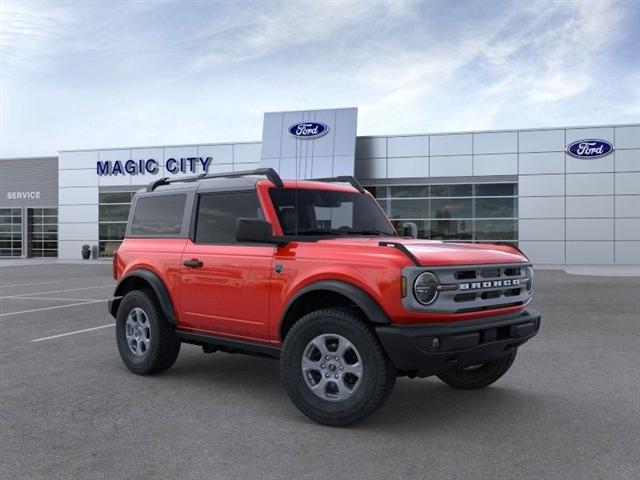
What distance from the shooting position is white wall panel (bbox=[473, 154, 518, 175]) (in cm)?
2912

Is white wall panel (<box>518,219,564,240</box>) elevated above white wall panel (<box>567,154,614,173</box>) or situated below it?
below

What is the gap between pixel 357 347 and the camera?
451cm

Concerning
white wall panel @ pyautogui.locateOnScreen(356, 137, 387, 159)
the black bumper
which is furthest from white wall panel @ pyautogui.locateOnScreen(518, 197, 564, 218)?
the black bumper

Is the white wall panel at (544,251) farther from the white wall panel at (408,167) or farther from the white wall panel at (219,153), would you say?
the white wall panel at (219,153)

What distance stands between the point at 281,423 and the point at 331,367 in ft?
1.93

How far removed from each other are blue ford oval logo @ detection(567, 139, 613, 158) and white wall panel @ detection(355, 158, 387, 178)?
8.64m

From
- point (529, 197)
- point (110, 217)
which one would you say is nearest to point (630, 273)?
point (529, 197)

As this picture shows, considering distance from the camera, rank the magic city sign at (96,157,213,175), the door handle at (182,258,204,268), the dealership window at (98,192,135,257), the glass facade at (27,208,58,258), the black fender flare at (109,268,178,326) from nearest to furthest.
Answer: the door handle at (182,258,204,268), the black fender flare at (109,268,178,326), the magic city sign at (96,157,213,175), the dealership window at (98,192,135,257), the glass facade at (27,208,58,258)

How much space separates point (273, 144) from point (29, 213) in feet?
60.6

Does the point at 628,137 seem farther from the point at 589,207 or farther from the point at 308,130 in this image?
the point at 308,130

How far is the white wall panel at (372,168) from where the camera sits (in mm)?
30562

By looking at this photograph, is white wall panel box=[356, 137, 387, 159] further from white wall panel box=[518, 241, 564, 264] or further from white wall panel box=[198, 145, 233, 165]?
white wall panel box=[518, 241, 564, 264]

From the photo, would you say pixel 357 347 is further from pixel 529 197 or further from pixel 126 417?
pixel 529 197

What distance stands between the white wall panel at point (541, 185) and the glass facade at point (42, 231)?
27.6m
